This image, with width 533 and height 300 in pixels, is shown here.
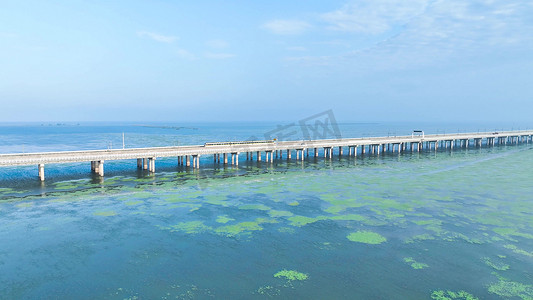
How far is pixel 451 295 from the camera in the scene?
63.0 feet

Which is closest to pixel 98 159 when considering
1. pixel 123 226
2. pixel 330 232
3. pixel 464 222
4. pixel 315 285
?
pixel 123 226

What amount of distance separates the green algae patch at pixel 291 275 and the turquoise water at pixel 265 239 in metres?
0.06

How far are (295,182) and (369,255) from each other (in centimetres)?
2622

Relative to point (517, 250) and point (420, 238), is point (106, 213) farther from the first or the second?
point (517, 250)

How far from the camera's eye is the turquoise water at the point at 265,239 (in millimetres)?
20281

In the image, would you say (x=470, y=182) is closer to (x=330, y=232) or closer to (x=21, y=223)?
(x=330, y=232)

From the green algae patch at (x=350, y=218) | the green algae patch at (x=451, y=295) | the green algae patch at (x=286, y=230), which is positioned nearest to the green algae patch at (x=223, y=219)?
the green algae patch at (x=286, y=230)

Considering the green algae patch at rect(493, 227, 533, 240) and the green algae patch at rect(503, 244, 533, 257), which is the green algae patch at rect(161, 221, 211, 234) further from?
the green algae patch at rect(493, 227, 533, 240)

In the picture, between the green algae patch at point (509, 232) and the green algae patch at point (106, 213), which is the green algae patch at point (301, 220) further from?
the green algae patch at point (106, 213)

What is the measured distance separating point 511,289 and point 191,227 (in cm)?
2341

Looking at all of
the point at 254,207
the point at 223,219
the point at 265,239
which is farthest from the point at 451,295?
the point at 254,207

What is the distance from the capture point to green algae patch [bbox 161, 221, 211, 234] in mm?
29334

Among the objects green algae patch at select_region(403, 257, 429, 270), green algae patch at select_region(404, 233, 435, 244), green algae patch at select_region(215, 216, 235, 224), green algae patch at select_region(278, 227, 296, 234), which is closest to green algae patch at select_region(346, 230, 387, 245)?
green algae patch at select_region(404, 233, 435, 244)

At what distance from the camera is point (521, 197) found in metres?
40.5
